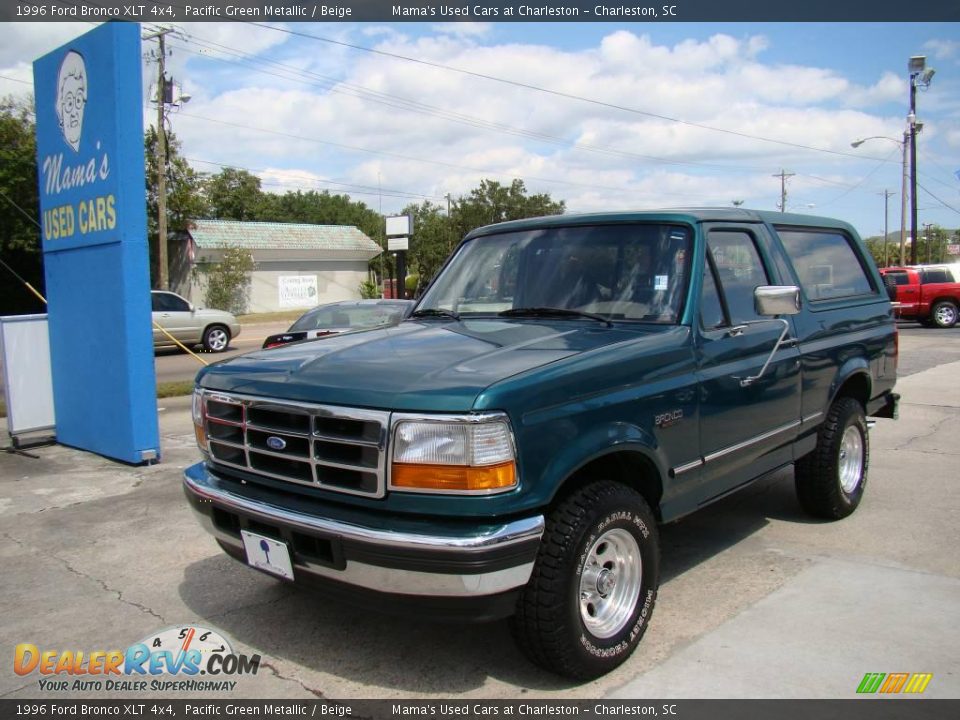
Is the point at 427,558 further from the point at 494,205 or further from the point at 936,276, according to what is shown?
the point at 494,205

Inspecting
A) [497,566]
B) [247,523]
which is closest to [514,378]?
[497,566]

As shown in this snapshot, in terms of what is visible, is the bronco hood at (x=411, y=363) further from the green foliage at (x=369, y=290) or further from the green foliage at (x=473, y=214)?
the green foliage at (x=473, y=214)

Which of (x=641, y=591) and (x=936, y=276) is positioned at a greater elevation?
(x=936, y=276)

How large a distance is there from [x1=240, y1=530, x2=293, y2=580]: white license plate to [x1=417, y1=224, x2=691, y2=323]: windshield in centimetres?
175

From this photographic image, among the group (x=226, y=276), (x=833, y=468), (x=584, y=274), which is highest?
(x=226, y=276)

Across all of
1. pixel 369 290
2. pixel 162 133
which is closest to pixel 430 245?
pixel 369 290

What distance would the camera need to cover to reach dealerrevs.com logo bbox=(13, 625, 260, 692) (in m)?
3.32

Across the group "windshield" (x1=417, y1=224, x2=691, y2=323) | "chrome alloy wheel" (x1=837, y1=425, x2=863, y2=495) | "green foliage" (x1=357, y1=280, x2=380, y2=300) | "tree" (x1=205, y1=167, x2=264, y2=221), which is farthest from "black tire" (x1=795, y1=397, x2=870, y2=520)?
"tree" (x1=205, y1=167, x2=264, y2=221)

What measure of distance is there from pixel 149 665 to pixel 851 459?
464 cm

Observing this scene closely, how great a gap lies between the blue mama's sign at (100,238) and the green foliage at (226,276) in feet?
92.9

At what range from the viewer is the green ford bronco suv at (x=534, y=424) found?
9.23ft

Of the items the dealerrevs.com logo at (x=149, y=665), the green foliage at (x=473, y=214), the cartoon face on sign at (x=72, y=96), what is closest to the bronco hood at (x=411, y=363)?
the dealerrevs.com logo at (x=149, y=665)

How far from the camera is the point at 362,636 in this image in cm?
367

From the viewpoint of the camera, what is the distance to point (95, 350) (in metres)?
7.32
